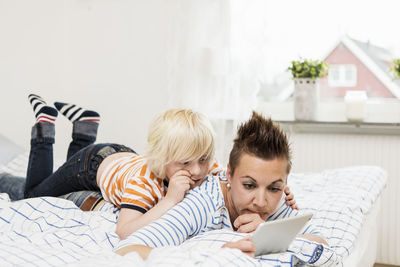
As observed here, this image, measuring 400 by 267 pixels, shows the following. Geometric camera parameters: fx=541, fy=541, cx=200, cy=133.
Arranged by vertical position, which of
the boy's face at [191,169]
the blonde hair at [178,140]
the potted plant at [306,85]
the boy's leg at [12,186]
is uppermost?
the potted plant at [306,85]

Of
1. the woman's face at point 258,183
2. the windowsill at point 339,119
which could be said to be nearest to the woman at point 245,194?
the woman's face at point 258,183

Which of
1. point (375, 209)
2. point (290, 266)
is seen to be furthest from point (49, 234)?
point (375, 209)

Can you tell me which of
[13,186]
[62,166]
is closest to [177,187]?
[62,166]

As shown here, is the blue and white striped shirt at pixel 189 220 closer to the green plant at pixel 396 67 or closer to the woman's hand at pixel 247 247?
the woman's hand at pixel 247 247

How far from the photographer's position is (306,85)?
3.00 metres

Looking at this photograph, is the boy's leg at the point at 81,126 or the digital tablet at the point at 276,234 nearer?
the digital tablet at the point at 276,234

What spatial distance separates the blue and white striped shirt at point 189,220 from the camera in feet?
3.75

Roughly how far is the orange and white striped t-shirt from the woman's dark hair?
314mm

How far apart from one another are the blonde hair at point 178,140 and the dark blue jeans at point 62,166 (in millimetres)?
472

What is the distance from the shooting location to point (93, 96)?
3.49 metres

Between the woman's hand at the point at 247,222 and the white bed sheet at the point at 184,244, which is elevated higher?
the woman's hand at the point at 247,222

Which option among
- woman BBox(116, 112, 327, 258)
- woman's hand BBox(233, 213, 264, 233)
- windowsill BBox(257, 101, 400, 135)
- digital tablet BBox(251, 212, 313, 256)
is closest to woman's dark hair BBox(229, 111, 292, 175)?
woman BBox(116, 112, 327, 258)

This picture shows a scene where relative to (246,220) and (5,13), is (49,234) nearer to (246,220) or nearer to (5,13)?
(246,220)

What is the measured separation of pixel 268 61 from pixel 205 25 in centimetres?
45
